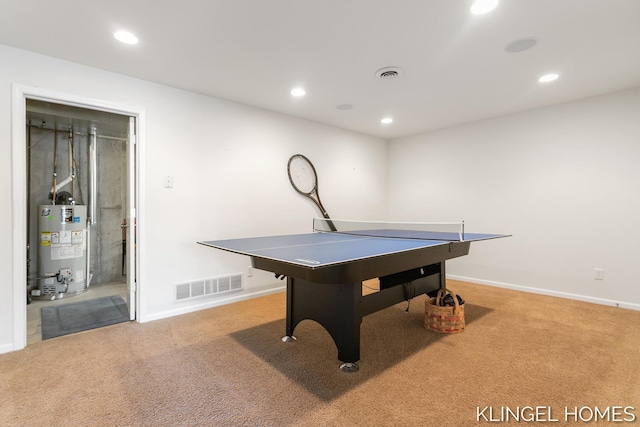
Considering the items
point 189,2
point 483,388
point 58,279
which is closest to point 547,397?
point 483,388

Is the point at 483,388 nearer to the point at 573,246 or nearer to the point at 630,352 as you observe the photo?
the point at 630,352

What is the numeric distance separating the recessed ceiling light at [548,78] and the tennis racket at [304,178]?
255cm

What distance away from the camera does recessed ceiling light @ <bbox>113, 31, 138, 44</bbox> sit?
6.64 feet

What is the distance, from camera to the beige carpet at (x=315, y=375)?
1493 millimetres

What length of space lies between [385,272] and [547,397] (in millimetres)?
1051

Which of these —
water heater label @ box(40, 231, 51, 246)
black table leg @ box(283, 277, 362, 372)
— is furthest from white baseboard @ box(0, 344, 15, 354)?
black table leg @ box(283, 277, 362, 372)

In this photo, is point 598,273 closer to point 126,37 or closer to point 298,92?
point 298,92

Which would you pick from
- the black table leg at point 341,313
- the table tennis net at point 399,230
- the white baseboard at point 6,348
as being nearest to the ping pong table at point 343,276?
the black table leg at point 341,313

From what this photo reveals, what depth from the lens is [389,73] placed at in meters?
2.62

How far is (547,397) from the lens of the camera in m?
1.61

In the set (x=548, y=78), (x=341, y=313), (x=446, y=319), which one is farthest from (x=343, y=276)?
(x=548, y=78)

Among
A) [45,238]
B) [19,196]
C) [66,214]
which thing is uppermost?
[19,196]

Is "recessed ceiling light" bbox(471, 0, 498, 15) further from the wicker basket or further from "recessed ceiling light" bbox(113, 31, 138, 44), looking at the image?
"recessed ceiling light" bbox(113, 31, 138, 44)

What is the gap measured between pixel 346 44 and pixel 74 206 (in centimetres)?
372
